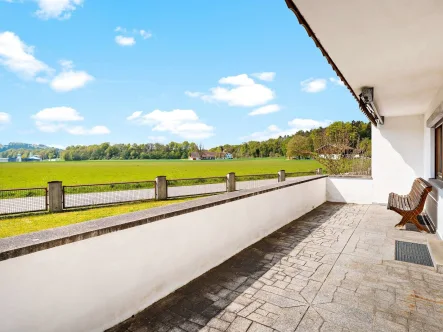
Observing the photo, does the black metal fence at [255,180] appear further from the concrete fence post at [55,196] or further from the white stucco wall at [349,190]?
the concrete fence post at [55,196]

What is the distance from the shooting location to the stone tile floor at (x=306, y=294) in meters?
2.41

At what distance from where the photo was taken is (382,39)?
2.99m

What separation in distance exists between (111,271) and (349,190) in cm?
847

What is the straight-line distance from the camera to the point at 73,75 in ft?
324

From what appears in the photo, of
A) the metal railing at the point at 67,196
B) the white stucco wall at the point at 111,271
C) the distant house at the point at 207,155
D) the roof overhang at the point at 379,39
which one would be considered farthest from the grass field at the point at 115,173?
the distant house at the point at 207,155

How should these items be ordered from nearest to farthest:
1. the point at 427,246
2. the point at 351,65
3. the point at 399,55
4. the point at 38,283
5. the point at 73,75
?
the point at 38,283 → the point at 399,55 → the point at 351,65 → the point at 427,246 → the point at 73,75

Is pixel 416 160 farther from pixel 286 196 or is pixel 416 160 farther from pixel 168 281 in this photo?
pixel 168 281

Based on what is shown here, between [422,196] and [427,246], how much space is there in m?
1.11

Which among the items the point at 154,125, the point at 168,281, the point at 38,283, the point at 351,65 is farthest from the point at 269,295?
the point at 154,125

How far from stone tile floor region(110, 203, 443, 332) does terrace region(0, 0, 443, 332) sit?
0.02 m

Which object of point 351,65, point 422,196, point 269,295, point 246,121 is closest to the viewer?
point 269,295

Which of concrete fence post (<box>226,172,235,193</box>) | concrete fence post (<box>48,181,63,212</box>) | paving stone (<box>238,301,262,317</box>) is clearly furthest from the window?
concrete fence post (<box>48,181,63,212</box>)

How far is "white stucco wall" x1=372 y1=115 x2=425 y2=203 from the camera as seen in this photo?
8.33 metres

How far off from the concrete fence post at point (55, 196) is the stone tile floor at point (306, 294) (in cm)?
896
